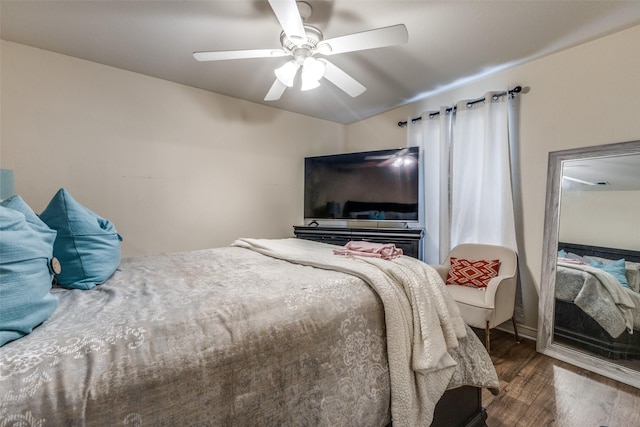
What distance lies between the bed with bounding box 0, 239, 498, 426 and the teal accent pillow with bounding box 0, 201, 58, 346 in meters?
0.04

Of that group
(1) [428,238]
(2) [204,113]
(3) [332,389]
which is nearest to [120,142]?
(2) [204,113]

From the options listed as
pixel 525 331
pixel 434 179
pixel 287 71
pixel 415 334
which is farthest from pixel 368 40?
pixel 525 331

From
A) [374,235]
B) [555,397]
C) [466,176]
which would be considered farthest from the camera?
[374,235]

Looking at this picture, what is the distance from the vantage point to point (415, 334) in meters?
1.14

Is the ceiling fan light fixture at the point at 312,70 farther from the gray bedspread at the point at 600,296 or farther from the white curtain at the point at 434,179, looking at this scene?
the gray bedspread at the point at 600,296

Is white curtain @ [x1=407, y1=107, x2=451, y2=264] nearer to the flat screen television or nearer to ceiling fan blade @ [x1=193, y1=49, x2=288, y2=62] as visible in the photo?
the flat screen television

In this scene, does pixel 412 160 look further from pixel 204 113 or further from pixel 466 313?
pixel 204 113

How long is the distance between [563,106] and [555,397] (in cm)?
212

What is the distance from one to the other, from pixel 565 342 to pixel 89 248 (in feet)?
10.2

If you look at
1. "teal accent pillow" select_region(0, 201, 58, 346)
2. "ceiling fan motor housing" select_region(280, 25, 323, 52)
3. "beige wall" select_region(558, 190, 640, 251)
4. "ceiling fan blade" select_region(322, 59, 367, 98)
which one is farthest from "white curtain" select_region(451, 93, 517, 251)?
"teal accent pillow" select_region(0, 201, 58, 346)

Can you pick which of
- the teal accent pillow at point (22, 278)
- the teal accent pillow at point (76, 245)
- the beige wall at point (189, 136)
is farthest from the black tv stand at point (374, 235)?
the teal accent pillow at point (22, 278)

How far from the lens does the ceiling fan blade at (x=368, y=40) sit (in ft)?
4.82

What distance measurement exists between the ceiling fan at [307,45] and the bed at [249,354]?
1215 mm

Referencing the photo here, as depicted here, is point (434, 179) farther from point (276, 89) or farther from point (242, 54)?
point (242, 54)
